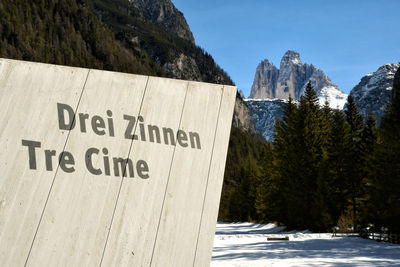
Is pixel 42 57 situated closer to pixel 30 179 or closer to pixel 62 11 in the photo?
pixel 62 11

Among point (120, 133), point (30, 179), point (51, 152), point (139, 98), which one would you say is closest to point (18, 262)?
point (30, 179)

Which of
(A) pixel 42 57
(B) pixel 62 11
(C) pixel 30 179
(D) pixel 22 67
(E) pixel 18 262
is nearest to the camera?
(E) pixel 18 262

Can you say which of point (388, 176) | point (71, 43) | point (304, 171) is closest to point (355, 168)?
point (304, 171)

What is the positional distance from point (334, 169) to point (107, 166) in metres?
24.2

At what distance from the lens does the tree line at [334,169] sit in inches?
734

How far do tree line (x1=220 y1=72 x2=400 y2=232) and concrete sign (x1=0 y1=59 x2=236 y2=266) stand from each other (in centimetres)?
1717

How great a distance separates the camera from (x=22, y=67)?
4.47 meters

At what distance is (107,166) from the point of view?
425 cm

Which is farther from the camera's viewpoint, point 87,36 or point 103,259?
point 87,36

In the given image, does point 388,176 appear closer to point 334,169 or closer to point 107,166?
point 334,169

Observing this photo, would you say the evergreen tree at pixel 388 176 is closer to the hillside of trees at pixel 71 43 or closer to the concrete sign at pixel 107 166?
the concrete sign at pixel 107 166

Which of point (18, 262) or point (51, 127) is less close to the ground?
point (51, 127)

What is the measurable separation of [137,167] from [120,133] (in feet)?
1.75

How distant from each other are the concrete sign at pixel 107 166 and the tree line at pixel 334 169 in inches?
676
